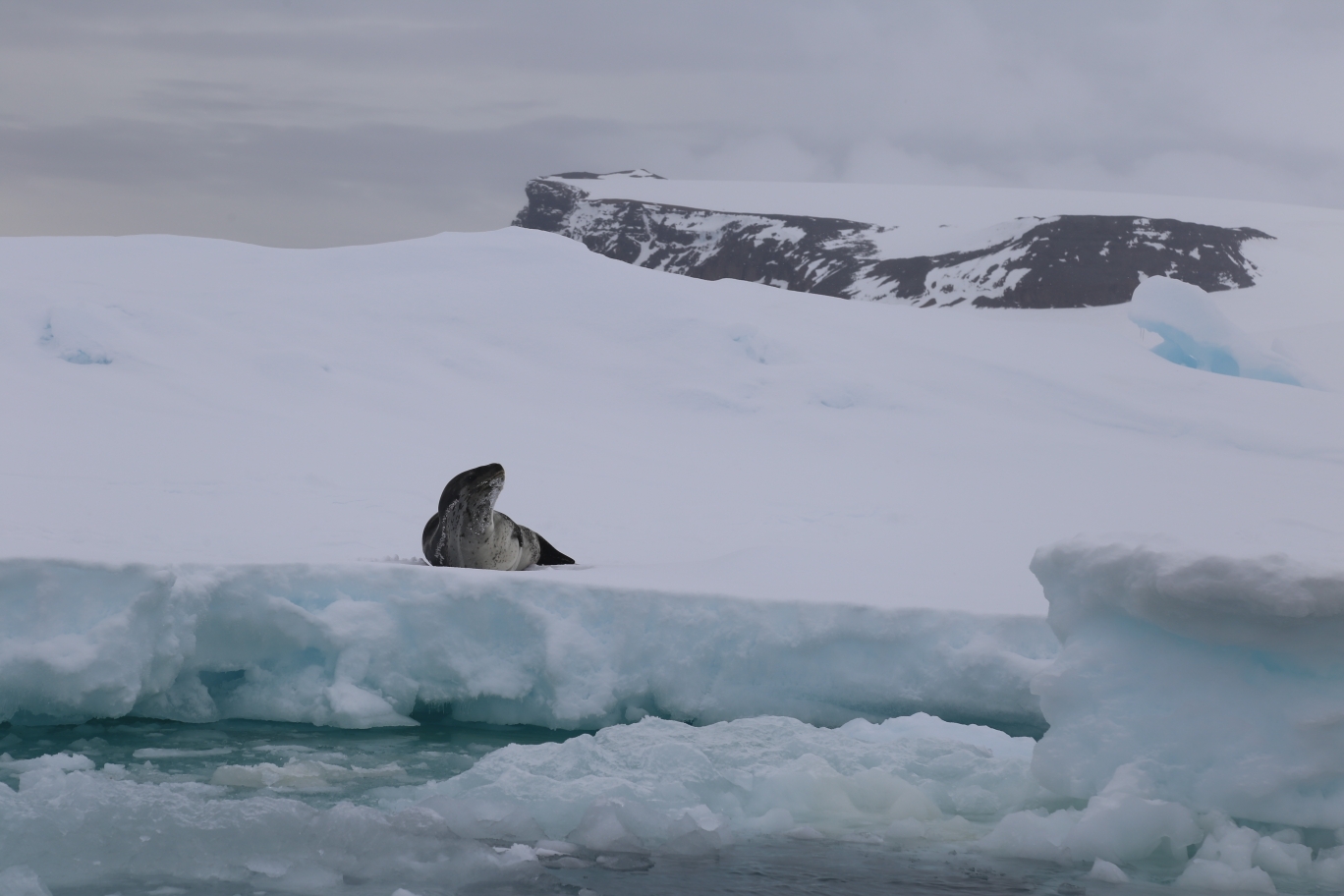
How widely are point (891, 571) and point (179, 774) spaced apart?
14.7 feet

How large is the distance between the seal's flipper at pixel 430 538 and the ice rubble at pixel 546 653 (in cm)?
109

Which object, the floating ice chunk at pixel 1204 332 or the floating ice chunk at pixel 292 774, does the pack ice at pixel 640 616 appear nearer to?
the floating ice chunk at pixel 292 774

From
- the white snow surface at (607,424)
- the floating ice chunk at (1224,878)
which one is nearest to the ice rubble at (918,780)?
the floating ice chunk at (1224,878)

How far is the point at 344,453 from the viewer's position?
1023 cm

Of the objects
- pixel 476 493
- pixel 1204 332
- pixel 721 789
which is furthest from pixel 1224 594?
pixel 1204 332

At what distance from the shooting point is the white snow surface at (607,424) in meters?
7.70

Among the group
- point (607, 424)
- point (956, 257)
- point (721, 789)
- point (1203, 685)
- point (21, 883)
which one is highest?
point (956, 257)

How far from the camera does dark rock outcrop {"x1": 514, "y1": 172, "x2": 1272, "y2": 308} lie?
32.6 meters

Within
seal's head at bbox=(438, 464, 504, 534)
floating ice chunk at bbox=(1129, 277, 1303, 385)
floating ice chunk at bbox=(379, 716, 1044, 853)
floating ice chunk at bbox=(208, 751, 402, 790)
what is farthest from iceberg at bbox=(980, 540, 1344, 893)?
floating ice chunk at bbox=(1129, 277, 1303, 385)

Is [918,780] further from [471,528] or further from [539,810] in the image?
[471,528]

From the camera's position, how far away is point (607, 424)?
12789mm

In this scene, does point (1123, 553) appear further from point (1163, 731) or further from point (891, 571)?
point (891, 571)

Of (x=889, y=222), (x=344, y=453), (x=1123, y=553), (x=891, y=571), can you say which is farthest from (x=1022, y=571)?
(x=889, y=222)

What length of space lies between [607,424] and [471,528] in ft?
20.1
